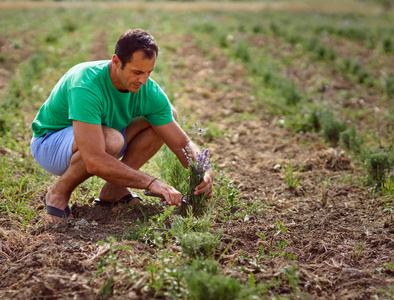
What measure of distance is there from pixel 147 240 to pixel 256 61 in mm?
5652

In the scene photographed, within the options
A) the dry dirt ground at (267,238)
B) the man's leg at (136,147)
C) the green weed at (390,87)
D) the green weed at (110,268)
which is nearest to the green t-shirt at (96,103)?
the man's leg at (136,147)

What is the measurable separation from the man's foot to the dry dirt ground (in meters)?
0.11

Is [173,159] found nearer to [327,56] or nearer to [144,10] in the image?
[327,56]

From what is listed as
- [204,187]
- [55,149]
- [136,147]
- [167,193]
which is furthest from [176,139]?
[55,149]

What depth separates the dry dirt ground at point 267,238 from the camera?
2.45m

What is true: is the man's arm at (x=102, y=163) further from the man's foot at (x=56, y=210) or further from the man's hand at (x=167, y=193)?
the man's foot at (x=56, y=210)

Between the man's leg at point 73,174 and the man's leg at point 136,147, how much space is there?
31 cm

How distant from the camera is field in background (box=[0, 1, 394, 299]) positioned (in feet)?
8.05

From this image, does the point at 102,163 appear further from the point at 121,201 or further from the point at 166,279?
the point at 166,279

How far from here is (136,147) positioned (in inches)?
137

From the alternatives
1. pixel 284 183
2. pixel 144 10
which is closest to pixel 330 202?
pixel 284 183

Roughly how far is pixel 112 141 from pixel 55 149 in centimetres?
49

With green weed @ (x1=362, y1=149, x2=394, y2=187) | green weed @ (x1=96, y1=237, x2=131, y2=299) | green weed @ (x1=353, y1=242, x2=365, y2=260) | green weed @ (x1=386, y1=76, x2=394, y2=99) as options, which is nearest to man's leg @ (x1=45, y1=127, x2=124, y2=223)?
green weed @ (x1=96, y1=237, x2=131, y2=299)

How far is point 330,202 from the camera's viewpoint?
3.69m
